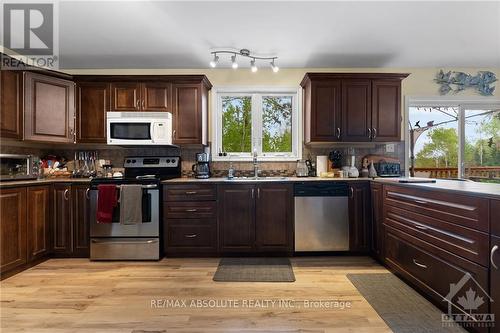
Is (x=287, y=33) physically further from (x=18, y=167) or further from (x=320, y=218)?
(x=18, y=167)

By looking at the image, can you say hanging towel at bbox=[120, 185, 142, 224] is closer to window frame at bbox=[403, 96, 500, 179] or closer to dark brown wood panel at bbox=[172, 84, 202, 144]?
dark brown wood panel at bbox=[172, 84, 202, 144]

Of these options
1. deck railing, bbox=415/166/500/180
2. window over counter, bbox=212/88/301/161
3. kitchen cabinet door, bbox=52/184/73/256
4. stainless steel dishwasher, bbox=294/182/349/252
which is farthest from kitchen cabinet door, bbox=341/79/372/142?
kitchen cabinet door, bbox=52/184/73/256

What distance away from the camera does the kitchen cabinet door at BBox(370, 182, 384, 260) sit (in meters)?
2.87

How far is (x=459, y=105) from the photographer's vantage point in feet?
12.7

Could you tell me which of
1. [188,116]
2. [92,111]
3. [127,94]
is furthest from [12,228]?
[188,116]

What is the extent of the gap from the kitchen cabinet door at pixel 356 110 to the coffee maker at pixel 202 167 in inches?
70.9

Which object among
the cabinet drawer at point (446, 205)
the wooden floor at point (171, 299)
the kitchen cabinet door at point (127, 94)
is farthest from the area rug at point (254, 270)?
the kitchen cabinet door at point (127, 94)

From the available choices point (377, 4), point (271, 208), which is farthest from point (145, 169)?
point (377, 4)

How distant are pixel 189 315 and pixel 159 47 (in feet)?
9.31

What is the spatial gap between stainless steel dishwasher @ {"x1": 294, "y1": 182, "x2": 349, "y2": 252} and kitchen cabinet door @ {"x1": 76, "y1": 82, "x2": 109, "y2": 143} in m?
2.57
